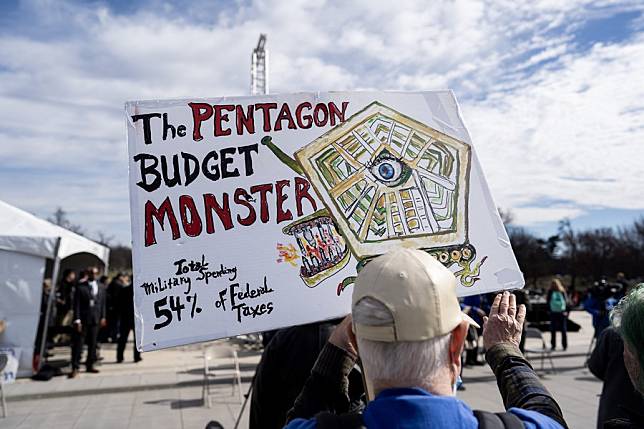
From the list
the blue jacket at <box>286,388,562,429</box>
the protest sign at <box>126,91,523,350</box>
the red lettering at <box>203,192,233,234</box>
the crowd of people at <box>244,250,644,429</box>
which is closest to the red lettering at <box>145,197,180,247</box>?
the protest sign at <box>126,91,523,350</box>

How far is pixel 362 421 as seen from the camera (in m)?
1.26

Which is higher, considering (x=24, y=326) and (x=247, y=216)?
(x=247, y=216)

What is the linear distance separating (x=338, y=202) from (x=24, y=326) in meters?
8.87

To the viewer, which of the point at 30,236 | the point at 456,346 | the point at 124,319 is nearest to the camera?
the point at 456,346

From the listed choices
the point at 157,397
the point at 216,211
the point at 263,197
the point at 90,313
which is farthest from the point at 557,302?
the point at 216,211

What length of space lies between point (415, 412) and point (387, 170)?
1326 millimetres

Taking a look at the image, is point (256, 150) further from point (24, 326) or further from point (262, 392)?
point (24, 326)

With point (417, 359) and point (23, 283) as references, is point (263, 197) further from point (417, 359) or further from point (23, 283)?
point (23, 283)

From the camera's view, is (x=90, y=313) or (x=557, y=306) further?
(x=557, y=306)

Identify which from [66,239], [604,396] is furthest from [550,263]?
[604,396]

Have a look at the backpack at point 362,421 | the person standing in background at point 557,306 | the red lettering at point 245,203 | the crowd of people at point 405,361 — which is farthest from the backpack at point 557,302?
the backpack at point 362,421

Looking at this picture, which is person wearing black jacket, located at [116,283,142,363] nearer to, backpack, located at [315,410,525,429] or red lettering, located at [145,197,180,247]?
red lettering, located at [145,197,180,247]

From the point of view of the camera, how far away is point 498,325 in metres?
1.70

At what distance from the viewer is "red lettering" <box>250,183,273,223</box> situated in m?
2.24
